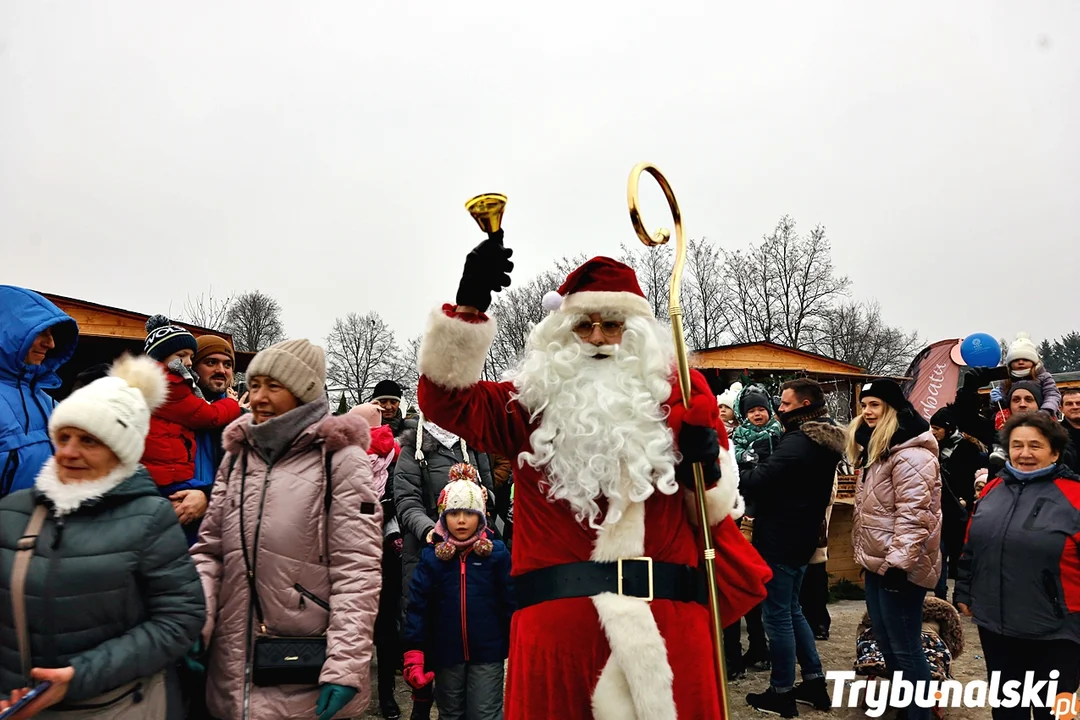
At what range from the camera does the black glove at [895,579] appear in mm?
4785

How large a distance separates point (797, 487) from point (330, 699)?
11.9 ft

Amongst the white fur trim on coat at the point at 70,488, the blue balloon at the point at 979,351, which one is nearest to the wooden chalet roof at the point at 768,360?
the blue balloon at the point at 979,351

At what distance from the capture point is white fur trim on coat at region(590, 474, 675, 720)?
8.19ft

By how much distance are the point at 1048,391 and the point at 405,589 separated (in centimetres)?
556

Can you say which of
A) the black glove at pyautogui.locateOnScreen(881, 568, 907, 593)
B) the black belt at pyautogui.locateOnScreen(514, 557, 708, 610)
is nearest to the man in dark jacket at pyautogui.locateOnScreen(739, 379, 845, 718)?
the black glove at pyautogui.locateOnScreen(881, 568, 907, 593)

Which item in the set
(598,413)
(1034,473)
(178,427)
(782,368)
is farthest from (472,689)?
(782,368)

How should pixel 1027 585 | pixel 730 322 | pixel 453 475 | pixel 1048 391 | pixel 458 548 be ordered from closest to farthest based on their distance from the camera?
pixel 1027 585 → pixel 458 548 → pixel 453 475 → pixel 1048 391 → pixel 730 322

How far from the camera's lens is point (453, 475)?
471 centimetres

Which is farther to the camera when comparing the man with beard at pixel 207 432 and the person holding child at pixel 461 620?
the person holding child at pixel 461 620

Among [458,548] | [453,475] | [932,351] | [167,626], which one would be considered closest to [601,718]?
[167,626]

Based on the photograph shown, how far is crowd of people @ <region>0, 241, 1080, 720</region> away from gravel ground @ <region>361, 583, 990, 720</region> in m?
1.49

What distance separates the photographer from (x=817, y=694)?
17.8 feet

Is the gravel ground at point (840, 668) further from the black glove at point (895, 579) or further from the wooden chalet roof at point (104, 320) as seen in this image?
the wooden chalet roof at point (104, 320)

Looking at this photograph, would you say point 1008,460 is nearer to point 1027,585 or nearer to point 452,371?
point 1027,585
